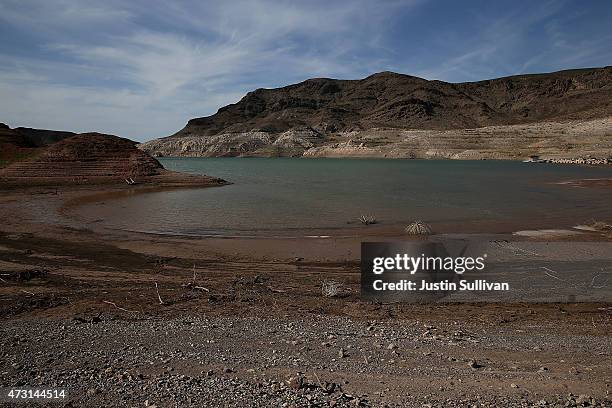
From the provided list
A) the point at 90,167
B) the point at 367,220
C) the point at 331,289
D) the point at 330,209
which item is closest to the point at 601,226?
the point at 367,220

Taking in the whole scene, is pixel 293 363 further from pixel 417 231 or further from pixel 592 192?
pixel 592 192

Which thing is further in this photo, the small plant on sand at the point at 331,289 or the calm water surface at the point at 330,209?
the calm water surface at the point at 330,209

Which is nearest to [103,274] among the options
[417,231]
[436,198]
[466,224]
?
[417,231]

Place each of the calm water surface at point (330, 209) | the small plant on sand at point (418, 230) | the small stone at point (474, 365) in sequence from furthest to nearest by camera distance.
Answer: the calm water surface at point (330, 209)
the small plant on sand at point (418, 230)
the small stone at point (474, 365)

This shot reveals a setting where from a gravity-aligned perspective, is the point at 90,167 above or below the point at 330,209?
above

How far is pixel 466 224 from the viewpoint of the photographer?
23.3m

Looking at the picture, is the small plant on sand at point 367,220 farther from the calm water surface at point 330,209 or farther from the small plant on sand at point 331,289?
the small plant on sand at point 331,289

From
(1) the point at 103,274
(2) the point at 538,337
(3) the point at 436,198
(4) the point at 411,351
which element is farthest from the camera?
(3) the point at 436,198

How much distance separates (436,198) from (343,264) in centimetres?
2270

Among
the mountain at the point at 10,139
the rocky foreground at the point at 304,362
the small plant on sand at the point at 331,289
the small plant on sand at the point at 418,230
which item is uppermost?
the mountain at the point at 10,139

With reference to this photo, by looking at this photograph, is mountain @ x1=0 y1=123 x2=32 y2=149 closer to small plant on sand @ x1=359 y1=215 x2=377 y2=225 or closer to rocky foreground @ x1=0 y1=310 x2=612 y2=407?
small plant on sand @ x1=359 y1=215 x2=377 y2=225

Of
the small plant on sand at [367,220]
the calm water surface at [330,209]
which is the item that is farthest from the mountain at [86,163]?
the small plant on sand at [367,220]

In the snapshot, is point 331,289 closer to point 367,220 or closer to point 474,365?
point 474,365

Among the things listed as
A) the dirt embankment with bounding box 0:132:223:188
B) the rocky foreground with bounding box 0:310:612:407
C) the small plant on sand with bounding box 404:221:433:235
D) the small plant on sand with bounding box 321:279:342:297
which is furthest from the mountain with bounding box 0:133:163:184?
the rocky foreground with bounding box 0:310:612:407
